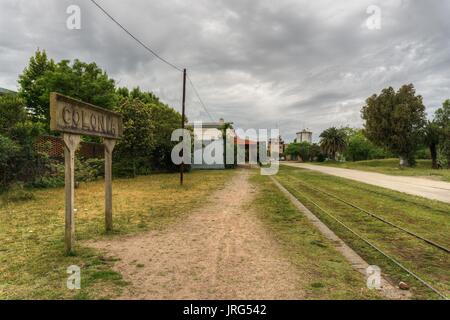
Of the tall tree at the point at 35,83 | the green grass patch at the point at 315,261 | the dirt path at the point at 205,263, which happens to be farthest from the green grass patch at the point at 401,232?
the tall tree at the point at 35,83

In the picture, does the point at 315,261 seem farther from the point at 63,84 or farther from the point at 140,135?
the point at 63,84

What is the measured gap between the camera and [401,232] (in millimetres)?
8133

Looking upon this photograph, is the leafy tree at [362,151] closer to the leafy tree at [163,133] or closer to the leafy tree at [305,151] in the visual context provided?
the leafy tree at [305,151]

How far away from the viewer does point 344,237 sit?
761cm

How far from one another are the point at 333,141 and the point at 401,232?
6819 centimetres

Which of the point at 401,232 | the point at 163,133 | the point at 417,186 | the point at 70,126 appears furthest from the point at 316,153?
the point at 70,126

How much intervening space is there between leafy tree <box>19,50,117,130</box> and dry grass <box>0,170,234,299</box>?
13232 millimetres

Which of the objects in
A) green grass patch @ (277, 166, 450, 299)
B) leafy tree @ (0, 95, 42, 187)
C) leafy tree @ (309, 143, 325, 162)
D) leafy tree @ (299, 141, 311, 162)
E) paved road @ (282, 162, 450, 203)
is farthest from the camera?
leafy tree @ (299, 141, 311, 162)

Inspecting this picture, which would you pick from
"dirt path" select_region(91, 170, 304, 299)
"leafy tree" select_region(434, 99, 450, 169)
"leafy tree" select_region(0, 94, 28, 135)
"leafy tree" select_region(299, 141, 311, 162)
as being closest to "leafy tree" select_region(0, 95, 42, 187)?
"leafy tree" select_region(0, 94, 28, 135)

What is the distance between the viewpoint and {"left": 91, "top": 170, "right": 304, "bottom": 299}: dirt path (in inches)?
173

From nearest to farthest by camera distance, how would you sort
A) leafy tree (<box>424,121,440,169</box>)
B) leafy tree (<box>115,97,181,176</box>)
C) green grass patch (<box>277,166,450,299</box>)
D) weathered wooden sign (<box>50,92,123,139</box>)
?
green grass patch (<box>277,166,450,299</box>), weathered wooden sign (<box>50,92,123,139</box>), leafy tree (<box>115,97,181,176</box>), leafy tree (<box>424,121,440,169</box>)

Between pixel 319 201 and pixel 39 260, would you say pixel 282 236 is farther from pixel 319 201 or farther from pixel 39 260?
pixel 319 201

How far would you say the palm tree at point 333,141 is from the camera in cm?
7319

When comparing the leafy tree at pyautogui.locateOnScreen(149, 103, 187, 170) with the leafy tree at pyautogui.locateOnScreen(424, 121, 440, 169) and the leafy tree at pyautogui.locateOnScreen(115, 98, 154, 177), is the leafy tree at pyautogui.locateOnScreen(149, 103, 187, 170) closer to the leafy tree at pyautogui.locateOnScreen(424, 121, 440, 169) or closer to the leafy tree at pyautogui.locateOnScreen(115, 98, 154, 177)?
the leafy tree at pyautogui.locateOnScreen(115, 98, 154, 177)
